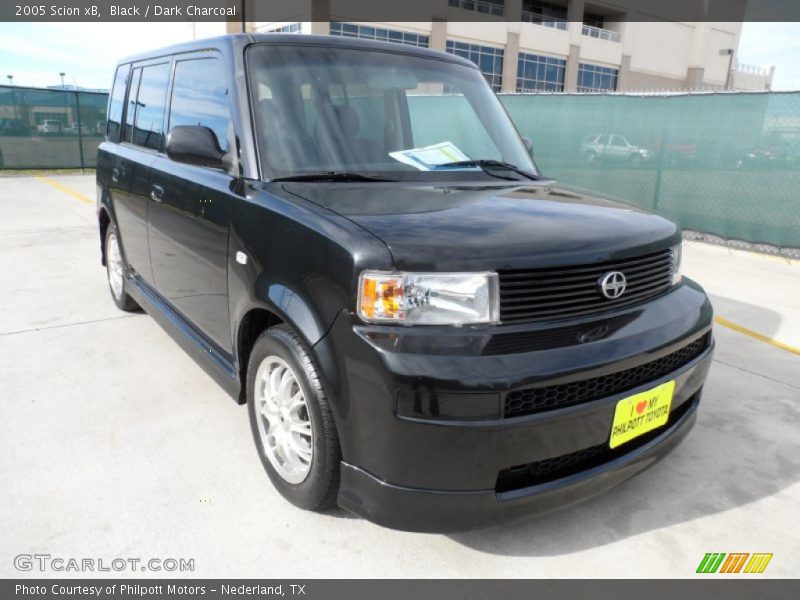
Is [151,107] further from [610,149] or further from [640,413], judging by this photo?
[610,149]

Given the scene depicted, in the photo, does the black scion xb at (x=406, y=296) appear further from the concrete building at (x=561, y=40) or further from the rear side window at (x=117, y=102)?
the concrete building at (x=561, y=40)

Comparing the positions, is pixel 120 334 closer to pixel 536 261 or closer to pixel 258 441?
pixel 258 441

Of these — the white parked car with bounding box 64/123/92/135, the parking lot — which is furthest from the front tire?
the white parked car with bounding box 64/123/92/135

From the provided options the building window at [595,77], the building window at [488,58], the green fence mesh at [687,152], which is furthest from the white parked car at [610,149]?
the building window at [595,77]

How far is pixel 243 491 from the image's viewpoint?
2.63 meters

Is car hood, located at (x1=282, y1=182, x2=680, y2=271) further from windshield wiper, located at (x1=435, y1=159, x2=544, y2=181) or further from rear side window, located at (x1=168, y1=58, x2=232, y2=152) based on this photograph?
rear side window, located at (x1=168, y1=58, x2=232, y2=152)

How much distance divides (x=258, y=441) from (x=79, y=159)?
1752cm

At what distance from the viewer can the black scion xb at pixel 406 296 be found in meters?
1.93

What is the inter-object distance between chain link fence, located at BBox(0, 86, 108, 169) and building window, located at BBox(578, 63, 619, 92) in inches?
1698

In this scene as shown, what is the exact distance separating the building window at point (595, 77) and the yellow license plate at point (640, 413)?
176 feet

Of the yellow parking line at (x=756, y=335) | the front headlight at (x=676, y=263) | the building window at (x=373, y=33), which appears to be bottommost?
the yellow parking line at (x=756, y=335)

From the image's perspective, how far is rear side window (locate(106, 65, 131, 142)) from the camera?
4484 millimetres

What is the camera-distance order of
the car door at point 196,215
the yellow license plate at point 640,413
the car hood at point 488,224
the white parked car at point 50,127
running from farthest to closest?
1. the white parked car at point 50,127
2. the car door at point 196,215
3. the yellow license plate at point 640,413
4. the car hood at point 488,224

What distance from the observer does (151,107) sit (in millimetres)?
3865
